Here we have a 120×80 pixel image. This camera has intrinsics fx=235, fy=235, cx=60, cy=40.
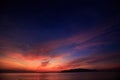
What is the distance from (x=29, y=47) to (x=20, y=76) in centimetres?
35

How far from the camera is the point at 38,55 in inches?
104

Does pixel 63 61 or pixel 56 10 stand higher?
pixel 56 10

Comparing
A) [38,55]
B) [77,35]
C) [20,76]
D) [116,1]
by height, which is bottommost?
[20,76]

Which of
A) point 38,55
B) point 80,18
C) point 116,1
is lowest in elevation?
point 38,55

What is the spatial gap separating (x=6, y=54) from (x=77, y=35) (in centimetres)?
83

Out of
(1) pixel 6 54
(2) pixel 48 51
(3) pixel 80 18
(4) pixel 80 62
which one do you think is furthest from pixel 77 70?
(1) pixel 6 54

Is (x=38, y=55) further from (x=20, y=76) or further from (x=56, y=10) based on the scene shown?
(x=56, y=10)

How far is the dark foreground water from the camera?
2635mm

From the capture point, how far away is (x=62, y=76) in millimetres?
2648

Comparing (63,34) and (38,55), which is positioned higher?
(63,34)

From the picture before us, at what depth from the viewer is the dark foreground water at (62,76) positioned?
263 centimetres

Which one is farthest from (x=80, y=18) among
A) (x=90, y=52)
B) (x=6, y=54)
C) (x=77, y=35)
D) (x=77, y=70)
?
(x=6, y=54)

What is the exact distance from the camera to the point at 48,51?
2.66m

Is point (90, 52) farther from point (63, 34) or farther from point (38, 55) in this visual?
point (38, 55)
